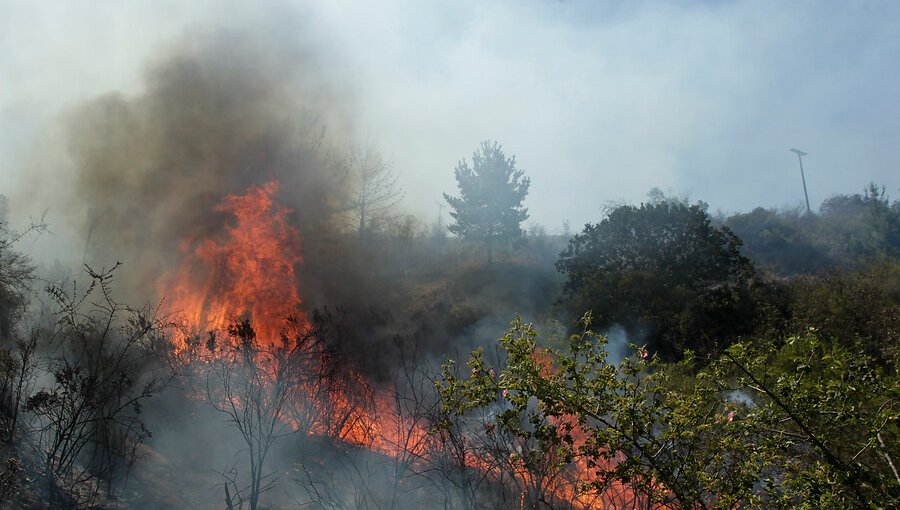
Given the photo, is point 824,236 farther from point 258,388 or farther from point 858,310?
point 258,388

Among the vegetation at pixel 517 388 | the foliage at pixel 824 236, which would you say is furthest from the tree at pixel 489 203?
the foliage at pixel 824 236

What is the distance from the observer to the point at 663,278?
2455 centimetres

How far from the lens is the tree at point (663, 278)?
22859mm

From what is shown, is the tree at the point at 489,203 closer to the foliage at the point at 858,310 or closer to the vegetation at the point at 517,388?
the vegetation at the point at 517,388

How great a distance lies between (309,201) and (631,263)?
650 inches

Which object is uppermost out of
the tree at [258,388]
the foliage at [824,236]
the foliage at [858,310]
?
the foliage at [824,236]

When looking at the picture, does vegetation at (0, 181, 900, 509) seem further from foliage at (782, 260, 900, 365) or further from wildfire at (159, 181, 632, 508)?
wildfire at (159, 181, 632, 508)

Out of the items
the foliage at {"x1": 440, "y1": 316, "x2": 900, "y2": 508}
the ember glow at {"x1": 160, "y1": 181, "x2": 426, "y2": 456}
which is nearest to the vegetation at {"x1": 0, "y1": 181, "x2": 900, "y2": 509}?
the foliage at {"x1": 440, "y1": 316, "x2": 900, "y2": 508}

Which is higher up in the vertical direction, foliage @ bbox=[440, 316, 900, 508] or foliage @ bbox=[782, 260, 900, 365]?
foliage @ bbox=[782, 260, 900, 365]

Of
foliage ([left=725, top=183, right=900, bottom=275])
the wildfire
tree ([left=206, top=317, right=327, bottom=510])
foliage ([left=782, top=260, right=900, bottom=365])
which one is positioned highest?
foliage ([left=725, top=183, right=900, bottom=275])

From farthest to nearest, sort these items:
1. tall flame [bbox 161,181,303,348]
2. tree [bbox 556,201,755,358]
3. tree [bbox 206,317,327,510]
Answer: tree [bbox 556,201,755,358] < tall flame [bbox 161,181,303,348] < tree [bbox 206,317,327,510]

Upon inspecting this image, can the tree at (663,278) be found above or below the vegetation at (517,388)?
above

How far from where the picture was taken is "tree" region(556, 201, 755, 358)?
22.9m

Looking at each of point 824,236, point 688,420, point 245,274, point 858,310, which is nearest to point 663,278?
point 858,310
